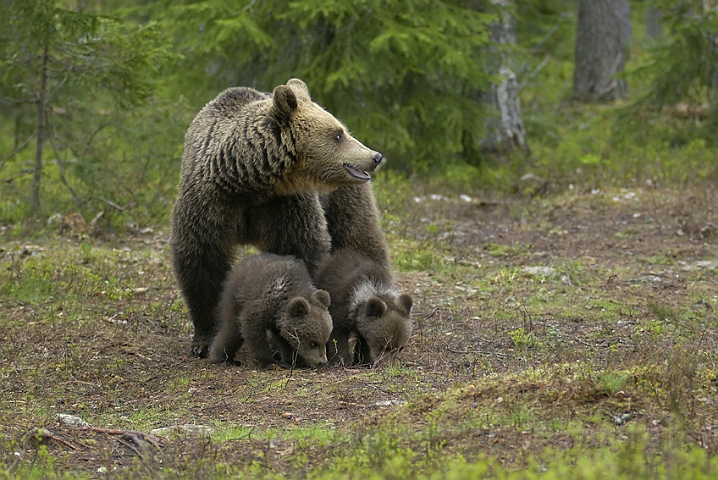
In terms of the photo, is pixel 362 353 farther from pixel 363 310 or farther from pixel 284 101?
pixel 284 101

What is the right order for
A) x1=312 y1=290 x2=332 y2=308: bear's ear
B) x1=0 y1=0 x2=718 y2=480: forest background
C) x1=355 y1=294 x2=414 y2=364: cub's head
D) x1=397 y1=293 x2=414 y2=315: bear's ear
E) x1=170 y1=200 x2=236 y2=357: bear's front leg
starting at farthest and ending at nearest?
x1=170 y1=200 x2=236 y2=357: bear's front leg → x1=397 y1=293 x2=414 y2=315: bear's ear → x1=355 y1=294 x2=414 y2=364: cub's head → x1=312 y1=290 x2=332 y2=308: bear's ear → x1=0 y1=0 x2=718 y2=480: forest background

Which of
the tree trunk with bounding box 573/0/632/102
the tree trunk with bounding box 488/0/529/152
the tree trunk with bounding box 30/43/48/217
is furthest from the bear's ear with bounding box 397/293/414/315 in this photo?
the tree trunk with bounding box 573/0/632/102

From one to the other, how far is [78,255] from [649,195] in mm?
8846

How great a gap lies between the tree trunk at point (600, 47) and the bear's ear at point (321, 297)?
17.2m

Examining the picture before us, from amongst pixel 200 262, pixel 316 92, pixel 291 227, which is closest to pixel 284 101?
pixel 291 227

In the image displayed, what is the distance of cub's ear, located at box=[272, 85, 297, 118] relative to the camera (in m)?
7.33

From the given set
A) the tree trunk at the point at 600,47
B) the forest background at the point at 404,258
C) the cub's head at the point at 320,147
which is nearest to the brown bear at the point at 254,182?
the cub's head at the point at 320,147

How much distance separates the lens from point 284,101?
24.3 ft

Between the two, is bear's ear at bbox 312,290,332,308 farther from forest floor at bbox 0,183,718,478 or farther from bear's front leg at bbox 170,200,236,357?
bear's front leg at bbox 170,200,236,357

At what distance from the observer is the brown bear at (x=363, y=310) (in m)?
7.55

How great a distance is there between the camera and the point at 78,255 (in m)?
11.0

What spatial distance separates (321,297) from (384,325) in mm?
600

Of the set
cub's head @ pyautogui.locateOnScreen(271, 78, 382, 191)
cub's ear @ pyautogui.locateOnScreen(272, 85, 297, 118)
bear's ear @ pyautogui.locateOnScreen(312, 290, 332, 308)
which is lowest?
bear's ear @ pyautogui.locateOnScreen(312, 290, 332, 308)

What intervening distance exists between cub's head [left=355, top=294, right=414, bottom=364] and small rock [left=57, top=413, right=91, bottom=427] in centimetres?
250
